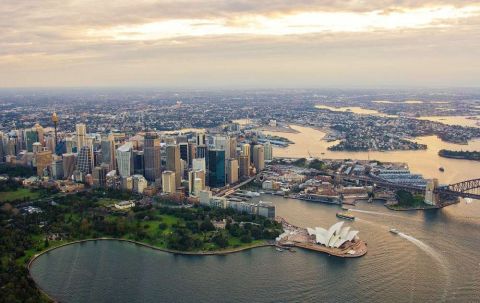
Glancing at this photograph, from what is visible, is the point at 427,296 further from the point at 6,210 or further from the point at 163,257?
the point at 6,210

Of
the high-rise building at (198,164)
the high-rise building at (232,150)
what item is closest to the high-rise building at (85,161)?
the high-rise building at (198,164)

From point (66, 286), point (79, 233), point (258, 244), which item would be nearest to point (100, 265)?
point (66, 286)

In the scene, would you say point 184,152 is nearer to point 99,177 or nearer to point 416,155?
point 99,177

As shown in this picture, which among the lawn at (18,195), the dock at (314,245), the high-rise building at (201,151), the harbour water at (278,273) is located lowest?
the harbour water at (278,273)

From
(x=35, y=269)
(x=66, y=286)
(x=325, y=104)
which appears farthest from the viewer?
(x=325, y=104)

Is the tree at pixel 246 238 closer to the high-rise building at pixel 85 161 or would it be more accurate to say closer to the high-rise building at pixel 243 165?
the high-rise building at pixel 243 165

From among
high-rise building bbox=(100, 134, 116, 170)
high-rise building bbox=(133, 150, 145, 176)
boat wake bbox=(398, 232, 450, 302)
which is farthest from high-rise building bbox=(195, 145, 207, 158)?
boat wake bbox=(398, 232, 450, 302)
